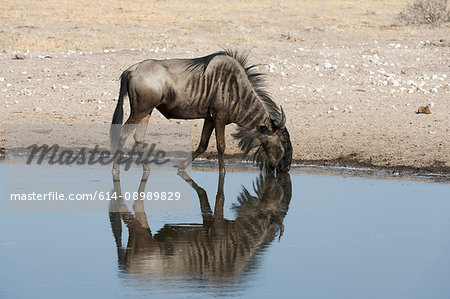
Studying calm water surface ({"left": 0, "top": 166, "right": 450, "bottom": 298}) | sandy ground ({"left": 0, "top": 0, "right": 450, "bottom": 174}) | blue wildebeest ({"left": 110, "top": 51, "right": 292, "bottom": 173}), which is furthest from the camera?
sandy ground ({"left": 0, "top": 0, "right": 450, "bottom": 174})

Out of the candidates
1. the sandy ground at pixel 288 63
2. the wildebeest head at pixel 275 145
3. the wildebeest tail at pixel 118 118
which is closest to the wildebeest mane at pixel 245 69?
the wildebeest head at pixel 275 145

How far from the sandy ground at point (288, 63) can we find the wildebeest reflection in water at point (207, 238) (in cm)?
274

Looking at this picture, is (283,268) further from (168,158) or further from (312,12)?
(312,12)

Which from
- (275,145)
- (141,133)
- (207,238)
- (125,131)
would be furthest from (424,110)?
(207,238)

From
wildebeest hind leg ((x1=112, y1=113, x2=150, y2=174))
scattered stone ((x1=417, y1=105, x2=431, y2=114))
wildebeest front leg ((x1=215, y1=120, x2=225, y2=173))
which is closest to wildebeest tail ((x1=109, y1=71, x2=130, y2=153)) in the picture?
wildebeest hind leg ((x1=112, y1=113, x2=150, y2=174))

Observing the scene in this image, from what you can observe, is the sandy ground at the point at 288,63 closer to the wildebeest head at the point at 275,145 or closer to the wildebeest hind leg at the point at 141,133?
the wildebeest head at the point at 275,145

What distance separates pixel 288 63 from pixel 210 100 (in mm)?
6680

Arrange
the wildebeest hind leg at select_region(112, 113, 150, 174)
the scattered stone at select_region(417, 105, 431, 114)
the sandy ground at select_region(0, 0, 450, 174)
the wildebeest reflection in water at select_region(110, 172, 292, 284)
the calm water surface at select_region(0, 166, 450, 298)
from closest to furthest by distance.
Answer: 1. the calm water surface at select_region(0, 166, 450, 298)
2. the wildebeest reflection in water at select_region(110, 172, 292, 284)
3. the wildebeest hind leg at select_region(112, 113, 150, 174)
4. the sandy ground at select_region(0, 0, 450, 174)
5. the scattered stone at select_region(417, 105, 431, 114)

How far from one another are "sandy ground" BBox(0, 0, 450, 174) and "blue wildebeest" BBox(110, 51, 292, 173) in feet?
Answer: 3.56

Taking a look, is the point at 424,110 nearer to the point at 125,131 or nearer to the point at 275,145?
the point at 275,145

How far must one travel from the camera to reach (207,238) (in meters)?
→ 6.42

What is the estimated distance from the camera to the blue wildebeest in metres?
9.21

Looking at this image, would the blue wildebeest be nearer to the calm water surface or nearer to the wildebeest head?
the wildebeest head

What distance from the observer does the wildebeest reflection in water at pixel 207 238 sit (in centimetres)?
547
